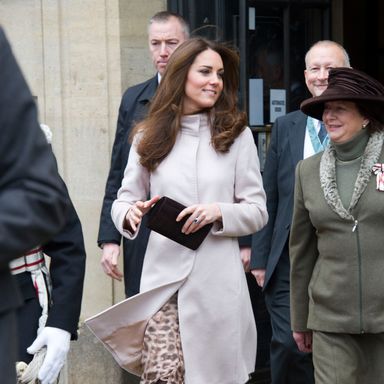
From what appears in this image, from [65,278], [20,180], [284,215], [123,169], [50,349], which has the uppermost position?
[20,180]

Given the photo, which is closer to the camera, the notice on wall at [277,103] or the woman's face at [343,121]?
the woman's face at [343,121]

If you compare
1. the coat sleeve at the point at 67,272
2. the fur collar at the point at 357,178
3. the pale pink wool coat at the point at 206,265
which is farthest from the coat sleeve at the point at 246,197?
the coat sleeve at the point at 67,272

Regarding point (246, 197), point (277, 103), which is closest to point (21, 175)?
point (246, 197)

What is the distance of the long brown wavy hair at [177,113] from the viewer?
217 inches

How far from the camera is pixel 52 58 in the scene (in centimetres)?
734

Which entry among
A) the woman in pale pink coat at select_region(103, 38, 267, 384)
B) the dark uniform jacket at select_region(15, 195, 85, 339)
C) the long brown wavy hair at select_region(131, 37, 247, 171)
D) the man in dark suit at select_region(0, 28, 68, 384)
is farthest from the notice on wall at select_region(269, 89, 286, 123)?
the man in dark suit at select_region(0, 28, 68, 384)

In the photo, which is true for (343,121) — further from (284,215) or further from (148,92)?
(148,92)

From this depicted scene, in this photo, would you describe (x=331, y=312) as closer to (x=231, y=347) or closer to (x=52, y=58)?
(x=231, y=347)

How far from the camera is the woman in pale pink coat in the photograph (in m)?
5.39

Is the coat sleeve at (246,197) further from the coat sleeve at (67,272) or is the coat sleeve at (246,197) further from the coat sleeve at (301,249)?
the coat sleeve at (67,272)

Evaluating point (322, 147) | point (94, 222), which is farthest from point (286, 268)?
point (94, 222)

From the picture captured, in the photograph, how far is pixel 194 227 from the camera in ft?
17.4

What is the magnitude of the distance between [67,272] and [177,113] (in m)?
1.48

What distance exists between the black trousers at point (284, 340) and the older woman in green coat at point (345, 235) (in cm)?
81
